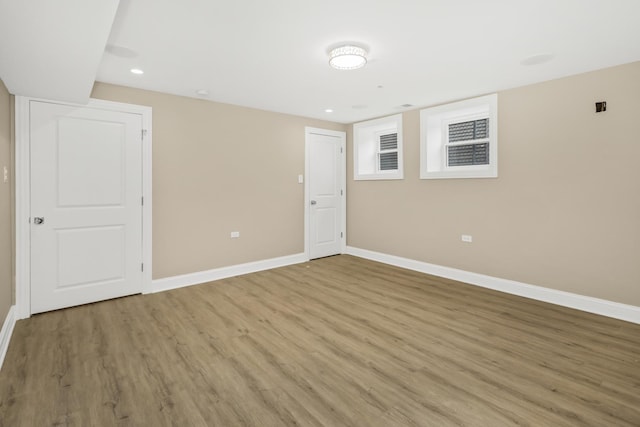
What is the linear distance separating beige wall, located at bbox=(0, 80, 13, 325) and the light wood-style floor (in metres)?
0.36

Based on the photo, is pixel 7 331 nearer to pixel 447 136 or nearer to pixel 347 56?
pixel 347 56

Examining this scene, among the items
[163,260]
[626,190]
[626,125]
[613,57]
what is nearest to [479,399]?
[626,190]

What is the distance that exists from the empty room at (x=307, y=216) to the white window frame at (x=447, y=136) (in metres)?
0.04

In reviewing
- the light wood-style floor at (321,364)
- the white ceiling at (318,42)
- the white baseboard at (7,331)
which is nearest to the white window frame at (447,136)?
the white ceiling at (318,42)

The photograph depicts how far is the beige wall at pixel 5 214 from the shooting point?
9.27 ft

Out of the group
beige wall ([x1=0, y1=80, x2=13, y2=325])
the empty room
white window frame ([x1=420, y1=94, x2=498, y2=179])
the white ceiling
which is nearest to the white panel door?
the empty room

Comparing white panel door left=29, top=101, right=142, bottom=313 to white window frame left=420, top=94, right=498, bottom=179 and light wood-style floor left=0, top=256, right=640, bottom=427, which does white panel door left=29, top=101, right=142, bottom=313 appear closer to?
light wood-style floor left=0, top=256, right=640, bottom=427

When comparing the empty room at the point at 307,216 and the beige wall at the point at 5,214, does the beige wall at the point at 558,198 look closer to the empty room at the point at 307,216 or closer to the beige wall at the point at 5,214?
the empty room at the point at 307,216

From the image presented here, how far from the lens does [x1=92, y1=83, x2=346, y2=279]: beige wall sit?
4109 mm

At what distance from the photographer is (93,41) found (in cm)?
204

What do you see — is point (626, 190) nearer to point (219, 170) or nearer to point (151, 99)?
point (219, 170)

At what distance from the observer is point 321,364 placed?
7.95 ft

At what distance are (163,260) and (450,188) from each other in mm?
3988

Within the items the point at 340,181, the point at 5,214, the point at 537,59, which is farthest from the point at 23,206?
the point at 537,59
